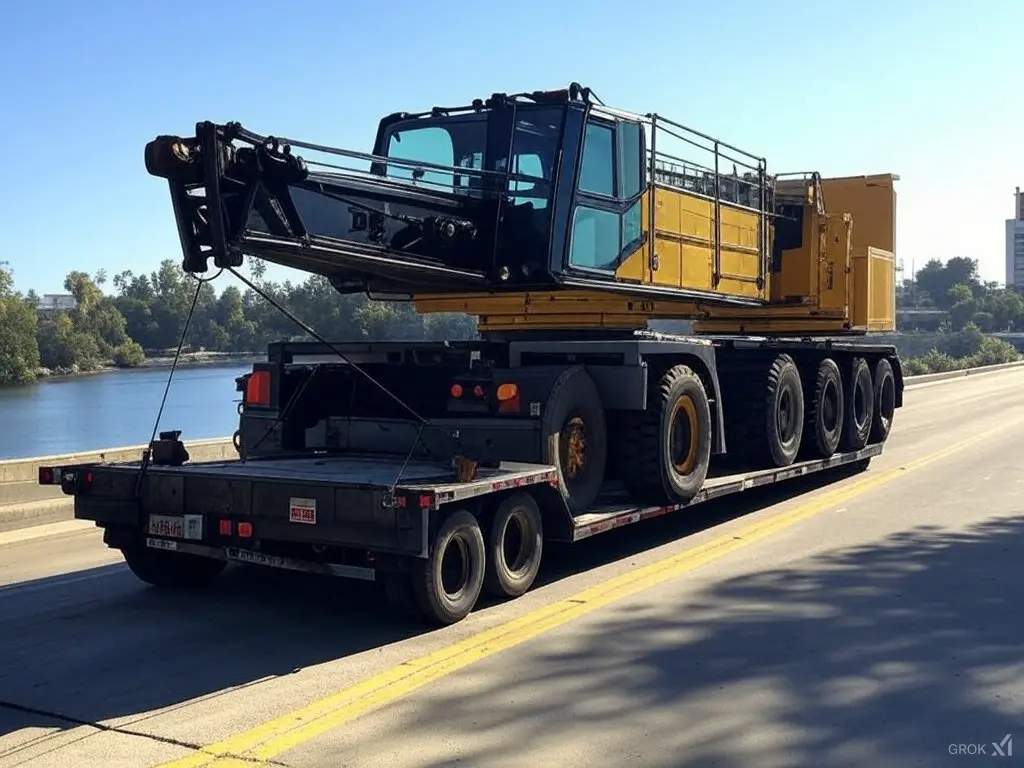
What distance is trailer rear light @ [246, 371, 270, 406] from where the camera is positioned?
8.81 metres

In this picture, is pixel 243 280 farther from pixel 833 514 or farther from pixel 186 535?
pixel 833 514

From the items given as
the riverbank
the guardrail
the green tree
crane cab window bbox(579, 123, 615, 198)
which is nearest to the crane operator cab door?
crane cab window bbox(579, 123, 615, 198)

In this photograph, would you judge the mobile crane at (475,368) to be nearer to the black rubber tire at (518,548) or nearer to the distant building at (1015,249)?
the black rubber tire at (518,548)

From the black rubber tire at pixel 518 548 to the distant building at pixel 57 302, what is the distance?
4232cm

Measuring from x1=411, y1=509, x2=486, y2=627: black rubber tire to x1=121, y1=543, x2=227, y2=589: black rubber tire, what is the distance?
177 centimetres

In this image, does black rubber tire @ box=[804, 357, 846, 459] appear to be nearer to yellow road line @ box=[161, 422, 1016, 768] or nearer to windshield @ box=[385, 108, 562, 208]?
yellow road line @ box=[161, 422, 1016, 768]

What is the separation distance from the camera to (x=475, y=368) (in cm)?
834

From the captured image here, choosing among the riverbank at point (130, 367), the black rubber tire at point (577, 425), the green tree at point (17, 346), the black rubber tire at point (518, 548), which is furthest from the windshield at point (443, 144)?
the green tree at point (17, 346)

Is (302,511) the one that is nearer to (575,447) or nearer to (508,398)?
(508,398)

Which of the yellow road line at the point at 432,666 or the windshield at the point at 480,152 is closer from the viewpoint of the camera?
the yellow road line at the point at 432,666

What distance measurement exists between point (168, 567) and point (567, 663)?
10.6 feet

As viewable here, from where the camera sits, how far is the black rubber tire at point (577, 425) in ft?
26.1

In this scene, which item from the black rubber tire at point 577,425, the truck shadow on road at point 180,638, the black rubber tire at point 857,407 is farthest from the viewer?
the black rubber tire at point 857,407

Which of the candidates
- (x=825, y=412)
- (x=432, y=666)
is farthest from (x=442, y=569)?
(x=825, y=412)
